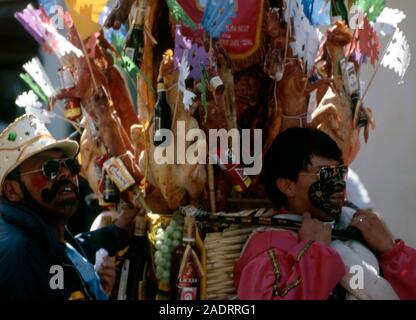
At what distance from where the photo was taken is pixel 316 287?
83.6 inches

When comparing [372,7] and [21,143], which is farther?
[372,7]

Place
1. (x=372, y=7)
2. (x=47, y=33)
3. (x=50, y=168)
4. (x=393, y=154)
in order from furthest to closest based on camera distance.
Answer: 1. (x=393, y=154)
2. (x=47, y=33)
3. (x=372, y=7)
4. (x=50, y=168)

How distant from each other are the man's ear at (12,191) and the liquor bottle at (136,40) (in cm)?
58

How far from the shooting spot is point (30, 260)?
2.19 metres

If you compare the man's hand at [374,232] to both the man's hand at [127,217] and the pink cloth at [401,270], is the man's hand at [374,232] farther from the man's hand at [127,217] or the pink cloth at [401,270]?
the man's hand at [127,217]

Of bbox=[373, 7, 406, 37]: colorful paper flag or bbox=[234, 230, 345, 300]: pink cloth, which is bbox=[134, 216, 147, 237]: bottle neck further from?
bbox=[373, 7, 406, 37]: colorful paper flag

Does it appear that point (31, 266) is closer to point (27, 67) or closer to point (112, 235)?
point (112, 235)

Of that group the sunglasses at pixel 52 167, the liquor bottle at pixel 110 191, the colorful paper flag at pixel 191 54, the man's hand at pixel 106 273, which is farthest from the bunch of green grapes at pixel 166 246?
the colorful paper flag at pixel 191 54

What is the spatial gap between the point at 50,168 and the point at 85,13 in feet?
1.89

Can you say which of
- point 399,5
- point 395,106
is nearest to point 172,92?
point 399,5

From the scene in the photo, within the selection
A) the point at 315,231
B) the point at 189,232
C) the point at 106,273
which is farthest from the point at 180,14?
the point at 106,273

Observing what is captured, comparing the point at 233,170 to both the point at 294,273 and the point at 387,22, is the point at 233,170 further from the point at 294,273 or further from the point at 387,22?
the point at 387,22

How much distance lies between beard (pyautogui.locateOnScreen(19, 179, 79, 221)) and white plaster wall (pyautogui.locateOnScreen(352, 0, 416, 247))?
1927 millimetres

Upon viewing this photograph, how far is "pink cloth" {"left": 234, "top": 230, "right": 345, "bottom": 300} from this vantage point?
2.12 metres
